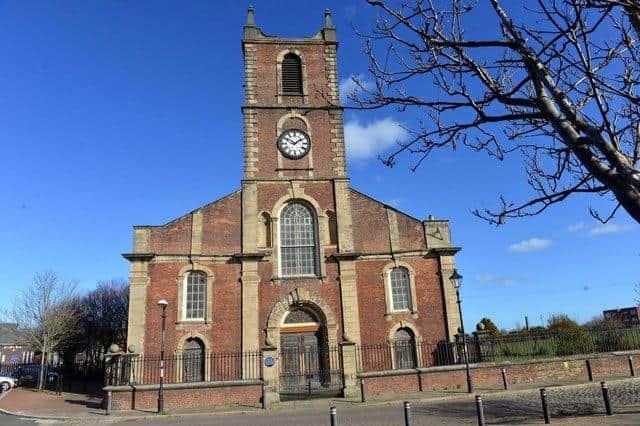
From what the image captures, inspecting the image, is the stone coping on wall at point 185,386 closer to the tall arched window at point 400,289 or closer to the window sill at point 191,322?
the window sill at point 191,322

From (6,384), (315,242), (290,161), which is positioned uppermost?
(290,161)

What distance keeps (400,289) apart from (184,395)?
422 inches

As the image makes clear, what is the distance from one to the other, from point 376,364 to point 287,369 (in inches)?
156

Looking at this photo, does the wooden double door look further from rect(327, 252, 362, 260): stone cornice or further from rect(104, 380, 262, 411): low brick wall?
rect(327, 252, 362, 260): stone cornice

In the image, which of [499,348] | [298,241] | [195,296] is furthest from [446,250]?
[195,296]

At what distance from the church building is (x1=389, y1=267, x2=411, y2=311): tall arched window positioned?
0.16 feet

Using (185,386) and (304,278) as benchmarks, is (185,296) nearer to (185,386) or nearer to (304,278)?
(185,386)

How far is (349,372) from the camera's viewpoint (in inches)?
729

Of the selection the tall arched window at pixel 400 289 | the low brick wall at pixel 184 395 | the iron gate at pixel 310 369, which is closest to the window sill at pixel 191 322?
the iron gate at pixel 310 369

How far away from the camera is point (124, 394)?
57.9 feet

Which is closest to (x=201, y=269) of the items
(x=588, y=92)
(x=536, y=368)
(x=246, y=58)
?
(x=246, y=58)

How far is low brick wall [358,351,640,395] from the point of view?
18516mm

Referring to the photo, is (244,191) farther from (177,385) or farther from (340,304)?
(177,385)

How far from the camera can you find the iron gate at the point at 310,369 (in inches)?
798
